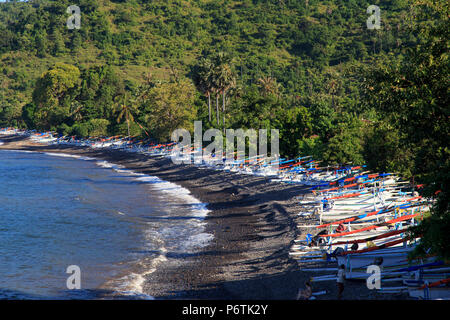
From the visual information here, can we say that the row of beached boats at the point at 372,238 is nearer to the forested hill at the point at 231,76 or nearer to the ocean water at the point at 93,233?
the forested hill at the point at 231,76

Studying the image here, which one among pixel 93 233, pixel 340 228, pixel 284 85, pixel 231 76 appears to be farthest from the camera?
pixel 284 85

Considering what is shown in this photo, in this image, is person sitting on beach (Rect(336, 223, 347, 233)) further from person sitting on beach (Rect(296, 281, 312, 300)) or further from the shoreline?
person sitting on beach (Rect(296, 281, 312, 300))

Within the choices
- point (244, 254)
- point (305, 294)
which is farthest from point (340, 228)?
point (305, 294)

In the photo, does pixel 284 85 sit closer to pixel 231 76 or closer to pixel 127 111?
pixel 127 111

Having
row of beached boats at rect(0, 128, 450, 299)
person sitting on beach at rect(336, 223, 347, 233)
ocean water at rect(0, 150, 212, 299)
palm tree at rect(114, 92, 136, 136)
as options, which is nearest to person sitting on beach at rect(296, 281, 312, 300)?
row of beached boats at rect(0, 128, 450, 299)

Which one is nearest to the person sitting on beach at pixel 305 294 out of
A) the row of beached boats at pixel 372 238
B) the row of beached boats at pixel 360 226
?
the row of beached boats at pixel 360 226
